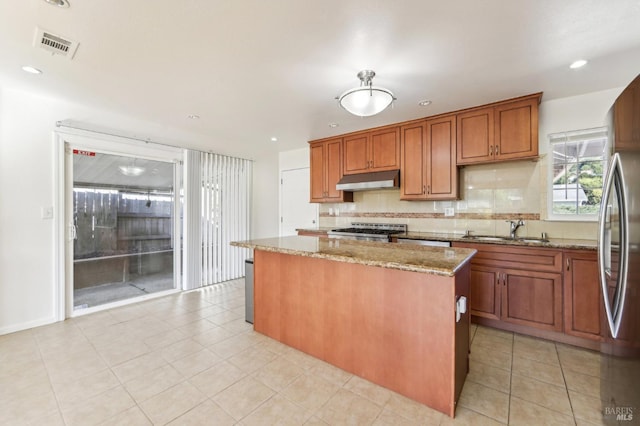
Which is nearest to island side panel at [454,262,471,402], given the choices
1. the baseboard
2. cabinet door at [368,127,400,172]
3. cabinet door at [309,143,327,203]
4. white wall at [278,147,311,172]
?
cabinet door at [368,127,400,172]

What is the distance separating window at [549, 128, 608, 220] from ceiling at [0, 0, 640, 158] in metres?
0.50

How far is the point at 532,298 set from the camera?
8.49ft

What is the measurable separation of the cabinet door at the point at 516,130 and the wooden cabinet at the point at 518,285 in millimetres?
989

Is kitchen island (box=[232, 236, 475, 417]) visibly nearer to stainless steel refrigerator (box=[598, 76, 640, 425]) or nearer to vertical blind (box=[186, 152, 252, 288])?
stainless steel refrigerator (box=[598, 76, 640, 425])

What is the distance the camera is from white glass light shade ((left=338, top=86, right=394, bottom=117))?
201 cm

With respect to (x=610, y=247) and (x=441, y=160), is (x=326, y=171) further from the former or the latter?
(x=610, y=247)

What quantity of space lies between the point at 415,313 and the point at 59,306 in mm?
3790

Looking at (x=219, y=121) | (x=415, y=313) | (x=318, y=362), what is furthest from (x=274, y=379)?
(x=219, y=121)

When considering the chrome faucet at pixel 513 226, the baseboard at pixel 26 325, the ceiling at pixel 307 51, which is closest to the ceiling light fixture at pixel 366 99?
the ceiling at pixel 307 51

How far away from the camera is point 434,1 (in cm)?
153

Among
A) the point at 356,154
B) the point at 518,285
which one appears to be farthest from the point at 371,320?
the point at 356,154

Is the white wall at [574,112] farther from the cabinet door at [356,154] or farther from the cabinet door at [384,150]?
the cabinet door at [356,154]

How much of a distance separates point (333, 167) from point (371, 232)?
47.6 inches

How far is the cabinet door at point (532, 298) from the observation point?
249cm
